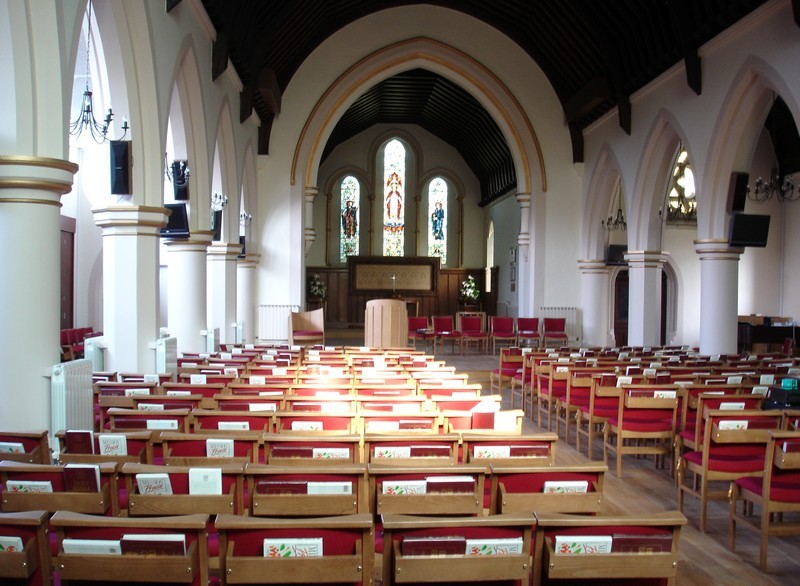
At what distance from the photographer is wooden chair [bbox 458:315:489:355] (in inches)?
631

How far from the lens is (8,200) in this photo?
501 centimetres

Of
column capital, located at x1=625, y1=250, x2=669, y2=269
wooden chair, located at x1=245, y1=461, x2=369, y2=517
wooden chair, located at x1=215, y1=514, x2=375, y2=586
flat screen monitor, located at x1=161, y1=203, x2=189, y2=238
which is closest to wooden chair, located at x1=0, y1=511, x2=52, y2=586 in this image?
wooden chair, located at x1=215, y1=514, x2=375, y2=586

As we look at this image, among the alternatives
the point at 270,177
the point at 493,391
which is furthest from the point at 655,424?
the point at 270,177

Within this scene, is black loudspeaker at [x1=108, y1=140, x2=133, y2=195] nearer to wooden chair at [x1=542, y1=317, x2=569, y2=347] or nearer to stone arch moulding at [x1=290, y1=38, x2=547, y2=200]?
stone arch moulding at [x1=290, y1=38, x2=547, y2=200]

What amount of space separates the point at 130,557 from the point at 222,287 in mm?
11319

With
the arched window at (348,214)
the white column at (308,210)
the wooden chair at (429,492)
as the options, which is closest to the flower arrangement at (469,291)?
the arched window at (348,214)

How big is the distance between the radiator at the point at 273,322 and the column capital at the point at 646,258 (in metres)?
7.60

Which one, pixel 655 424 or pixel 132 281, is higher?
pixel 132 281

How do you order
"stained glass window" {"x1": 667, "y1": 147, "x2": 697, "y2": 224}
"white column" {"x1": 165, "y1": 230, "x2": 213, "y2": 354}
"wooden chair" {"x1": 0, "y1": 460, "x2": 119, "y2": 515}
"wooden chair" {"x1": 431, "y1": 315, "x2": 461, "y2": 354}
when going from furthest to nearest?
"stained glass window" {"x1": 667, "y1": 147, "x2": 697, "y2": 224} → "wooden chair" {"x1": 431, "y1": 315, "x2": 461, "y2": 354} → "white column" {"x1": 165, "y1": 230, "x2": 213, "y2": 354} → "wooden chair" {"x1": 0, "y1": 460, "x2": 119, "y2": 515}

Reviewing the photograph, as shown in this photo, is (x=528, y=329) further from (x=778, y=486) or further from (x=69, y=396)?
(x=778, y=486)

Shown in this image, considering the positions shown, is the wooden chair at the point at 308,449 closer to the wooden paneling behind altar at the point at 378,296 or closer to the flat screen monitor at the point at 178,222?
the flat screen monitor at the point at 178,222

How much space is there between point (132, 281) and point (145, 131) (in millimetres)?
1746

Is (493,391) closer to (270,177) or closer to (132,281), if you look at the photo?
(132,281)

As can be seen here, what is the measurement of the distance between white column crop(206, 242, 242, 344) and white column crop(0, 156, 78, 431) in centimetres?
765
